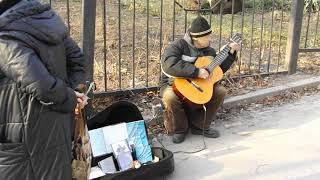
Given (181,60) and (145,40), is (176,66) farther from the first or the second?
(145,40)

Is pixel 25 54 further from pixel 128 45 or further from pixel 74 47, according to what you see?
pixel 128 45

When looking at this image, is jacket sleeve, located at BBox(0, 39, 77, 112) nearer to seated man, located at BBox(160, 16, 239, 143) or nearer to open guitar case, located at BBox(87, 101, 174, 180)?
open guitar case, located at BBox(87, 101, 174, 180)

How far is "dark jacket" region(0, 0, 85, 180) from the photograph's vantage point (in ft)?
9.61

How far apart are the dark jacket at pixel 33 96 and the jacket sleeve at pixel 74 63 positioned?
173 millimetres

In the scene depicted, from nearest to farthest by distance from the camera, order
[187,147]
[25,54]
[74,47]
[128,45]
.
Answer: [25,54] → [74,47] → [187,147] → [128,45]

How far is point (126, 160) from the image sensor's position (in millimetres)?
4258

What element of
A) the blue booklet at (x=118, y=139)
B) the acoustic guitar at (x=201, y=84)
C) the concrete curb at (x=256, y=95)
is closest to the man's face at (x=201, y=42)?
the acoustic guitar at (x=201, y=84)

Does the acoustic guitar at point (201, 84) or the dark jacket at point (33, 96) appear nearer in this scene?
the dark jacket at point (33, 96)

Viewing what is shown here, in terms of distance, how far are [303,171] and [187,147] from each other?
1051 millimetres

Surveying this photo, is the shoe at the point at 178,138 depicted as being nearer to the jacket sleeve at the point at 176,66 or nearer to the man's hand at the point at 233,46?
the jacket sleeve at the point at 176,66

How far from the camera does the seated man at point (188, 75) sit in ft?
16.3

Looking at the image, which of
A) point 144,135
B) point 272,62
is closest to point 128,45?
point 272,62

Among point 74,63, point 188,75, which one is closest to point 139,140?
point 188,75

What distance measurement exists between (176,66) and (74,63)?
5.17 feet
